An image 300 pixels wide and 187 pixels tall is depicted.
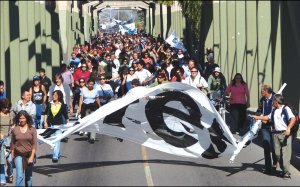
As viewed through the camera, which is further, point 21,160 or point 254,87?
point 254,87

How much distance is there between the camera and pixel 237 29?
105 feet

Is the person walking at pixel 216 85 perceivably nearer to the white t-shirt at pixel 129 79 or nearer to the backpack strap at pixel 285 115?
the white t-shirt at pixel 129 79

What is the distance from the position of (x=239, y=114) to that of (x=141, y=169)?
24.0ft

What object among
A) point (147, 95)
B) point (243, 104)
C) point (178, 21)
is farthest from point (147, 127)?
point (178, 21)

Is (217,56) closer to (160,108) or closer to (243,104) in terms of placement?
(243,104)

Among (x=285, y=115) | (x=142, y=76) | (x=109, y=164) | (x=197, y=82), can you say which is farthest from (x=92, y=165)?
(x=142, y=76)

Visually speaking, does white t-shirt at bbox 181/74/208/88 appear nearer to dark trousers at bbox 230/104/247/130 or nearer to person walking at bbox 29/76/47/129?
dark trousers at bbox 230/104/247/130

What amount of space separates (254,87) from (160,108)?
12716 mm

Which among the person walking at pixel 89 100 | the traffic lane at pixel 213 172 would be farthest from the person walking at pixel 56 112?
the person walking at pixel 89 100

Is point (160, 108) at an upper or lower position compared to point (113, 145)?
upper

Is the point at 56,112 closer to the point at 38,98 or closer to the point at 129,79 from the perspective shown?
the point at 38,98

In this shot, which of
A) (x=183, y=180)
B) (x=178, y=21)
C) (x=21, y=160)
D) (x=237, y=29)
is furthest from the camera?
(x=178, y=21)

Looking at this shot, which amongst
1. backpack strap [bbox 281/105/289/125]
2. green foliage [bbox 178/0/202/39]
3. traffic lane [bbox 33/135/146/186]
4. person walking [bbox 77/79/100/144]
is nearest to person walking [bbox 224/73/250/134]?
traffic lane [bbox 33/135/146/186]

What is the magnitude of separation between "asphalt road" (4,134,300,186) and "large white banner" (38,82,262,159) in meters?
0.44
